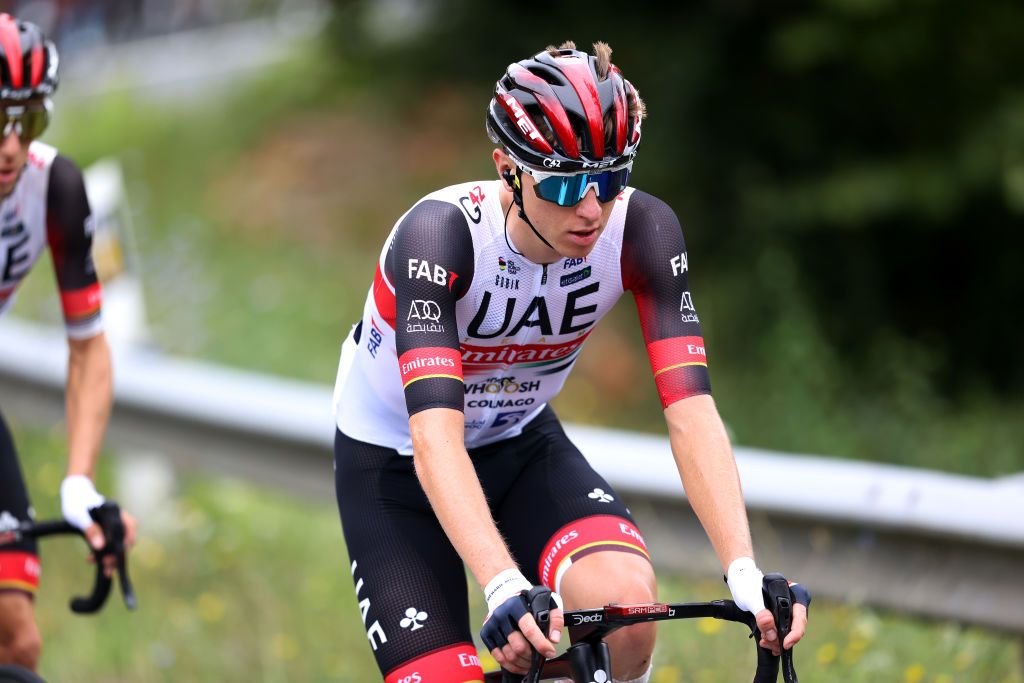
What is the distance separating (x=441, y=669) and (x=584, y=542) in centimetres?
52

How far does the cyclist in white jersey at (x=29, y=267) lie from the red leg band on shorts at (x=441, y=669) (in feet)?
4.76

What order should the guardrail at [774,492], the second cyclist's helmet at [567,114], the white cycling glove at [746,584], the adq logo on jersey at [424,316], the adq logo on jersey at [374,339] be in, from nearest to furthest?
the white cycling glove at [746,584], the second cyclist's helmet at [567,114], the adq logo on jersey at [424,316], the adq logo on jersey at [374,339], the guardrail at [774,492]

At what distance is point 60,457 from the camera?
8.13m

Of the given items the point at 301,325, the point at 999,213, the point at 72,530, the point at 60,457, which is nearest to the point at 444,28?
the point at 301,325

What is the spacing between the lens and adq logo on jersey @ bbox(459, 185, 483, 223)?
147 inches

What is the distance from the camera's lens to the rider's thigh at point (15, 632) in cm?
462

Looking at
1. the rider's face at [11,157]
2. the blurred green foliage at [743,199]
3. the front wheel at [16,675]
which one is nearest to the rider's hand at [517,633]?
the front wheel at [16,675]

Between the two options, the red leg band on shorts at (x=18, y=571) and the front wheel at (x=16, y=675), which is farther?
the red leg band on shorts at (x=18, y=571)

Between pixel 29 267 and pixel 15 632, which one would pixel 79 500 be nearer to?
pixel 15 632

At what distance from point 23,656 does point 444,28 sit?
12.8 metres

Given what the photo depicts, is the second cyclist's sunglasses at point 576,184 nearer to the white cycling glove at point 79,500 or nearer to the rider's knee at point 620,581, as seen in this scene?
the rider's knee at point 620,581

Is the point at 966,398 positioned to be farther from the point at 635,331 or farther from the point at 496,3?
the point at 496,3

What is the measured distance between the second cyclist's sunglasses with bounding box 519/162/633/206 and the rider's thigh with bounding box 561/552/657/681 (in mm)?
966

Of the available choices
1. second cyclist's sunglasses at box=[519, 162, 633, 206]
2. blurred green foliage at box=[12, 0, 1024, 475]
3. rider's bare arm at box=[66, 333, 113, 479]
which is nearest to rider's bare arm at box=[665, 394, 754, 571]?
second cyclist's sunglasses at box=[519, 162, 633, 206]
